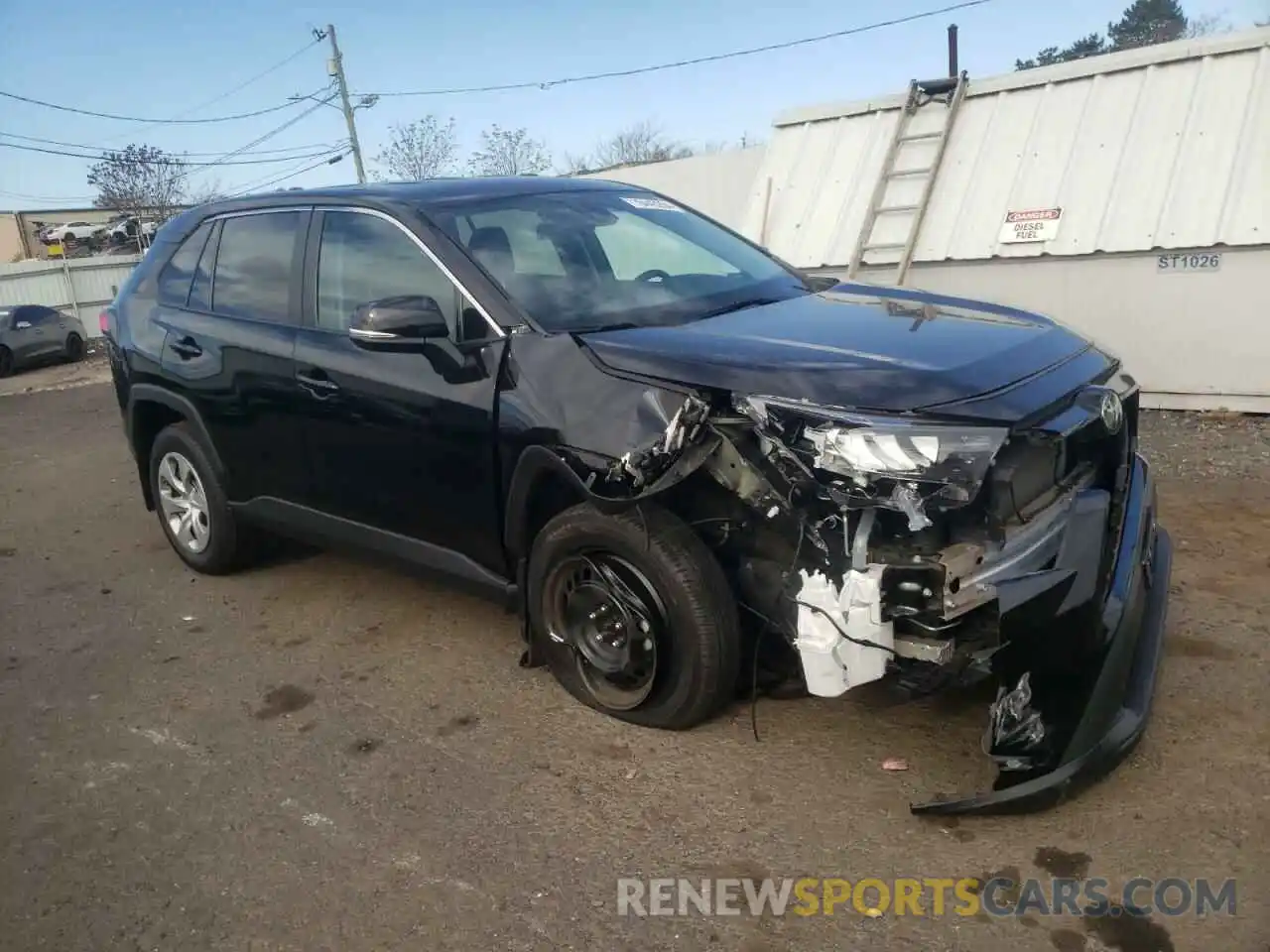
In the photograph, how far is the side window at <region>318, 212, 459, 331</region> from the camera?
385 centimetres

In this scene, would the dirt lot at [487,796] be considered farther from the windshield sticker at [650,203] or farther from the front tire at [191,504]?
the windshield sticker at [650,203]

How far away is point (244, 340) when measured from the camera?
4.59 meters

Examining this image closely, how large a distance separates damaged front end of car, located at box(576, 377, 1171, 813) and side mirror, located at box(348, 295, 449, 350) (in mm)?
975

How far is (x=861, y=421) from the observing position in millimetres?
2791

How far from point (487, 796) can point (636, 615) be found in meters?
0.75

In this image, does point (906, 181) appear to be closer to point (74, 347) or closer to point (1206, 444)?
point (1206, 444)

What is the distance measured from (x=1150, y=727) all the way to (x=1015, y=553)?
3.28 feet

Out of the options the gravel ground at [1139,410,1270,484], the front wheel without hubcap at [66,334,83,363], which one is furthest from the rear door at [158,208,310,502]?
the front wheel without hubcap at [66,334,83,363]

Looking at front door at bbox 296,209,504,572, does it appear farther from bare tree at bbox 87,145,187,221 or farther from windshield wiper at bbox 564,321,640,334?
bare tree at bbox 87,145,187,221

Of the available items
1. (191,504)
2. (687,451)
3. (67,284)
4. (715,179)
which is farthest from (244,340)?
(67,284)

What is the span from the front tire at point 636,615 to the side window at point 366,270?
A: 999 mm

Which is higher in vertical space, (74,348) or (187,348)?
(187,348)

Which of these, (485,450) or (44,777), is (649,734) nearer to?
Result: (485,450)

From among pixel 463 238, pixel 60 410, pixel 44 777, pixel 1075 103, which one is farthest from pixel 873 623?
pixel 60 410
